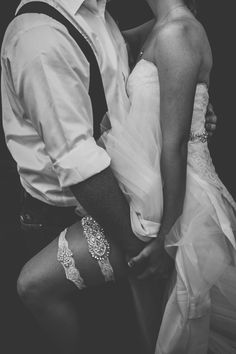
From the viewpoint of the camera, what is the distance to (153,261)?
1523 millimetres

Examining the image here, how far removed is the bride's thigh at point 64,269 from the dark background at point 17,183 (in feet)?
2.41

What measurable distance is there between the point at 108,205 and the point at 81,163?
0.18 m

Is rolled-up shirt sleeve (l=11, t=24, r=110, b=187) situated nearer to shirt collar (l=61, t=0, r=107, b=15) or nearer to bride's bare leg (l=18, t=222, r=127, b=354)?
shirt collar (l=61, t=0, r=107, b=15)

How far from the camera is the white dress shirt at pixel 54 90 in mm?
1273

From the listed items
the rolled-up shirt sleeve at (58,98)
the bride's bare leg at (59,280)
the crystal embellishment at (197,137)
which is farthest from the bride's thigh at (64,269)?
the crystal embellishment at (197,137)

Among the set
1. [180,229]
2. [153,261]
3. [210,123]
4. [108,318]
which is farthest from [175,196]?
[108,318]

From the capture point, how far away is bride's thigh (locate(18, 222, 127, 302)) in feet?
4.84

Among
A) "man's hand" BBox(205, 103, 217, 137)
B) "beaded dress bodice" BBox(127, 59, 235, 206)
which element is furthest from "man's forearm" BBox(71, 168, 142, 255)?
"man's hand" BBox(205, 103, 217, 137)

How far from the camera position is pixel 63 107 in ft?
4.23

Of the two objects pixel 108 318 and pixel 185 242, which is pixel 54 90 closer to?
pixel 185 242

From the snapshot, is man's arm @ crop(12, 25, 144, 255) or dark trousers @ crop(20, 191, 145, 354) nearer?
man's arm @ crop(12, 25, 144, 255)

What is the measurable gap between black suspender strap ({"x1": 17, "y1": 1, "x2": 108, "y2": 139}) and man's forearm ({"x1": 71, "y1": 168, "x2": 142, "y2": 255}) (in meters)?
0.28

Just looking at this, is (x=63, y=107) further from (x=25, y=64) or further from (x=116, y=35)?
(x=116, y=35)

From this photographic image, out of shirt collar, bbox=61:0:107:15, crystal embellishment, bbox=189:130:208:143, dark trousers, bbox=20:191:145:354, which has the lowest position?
dark trousers, bbox=20:191:145:354
